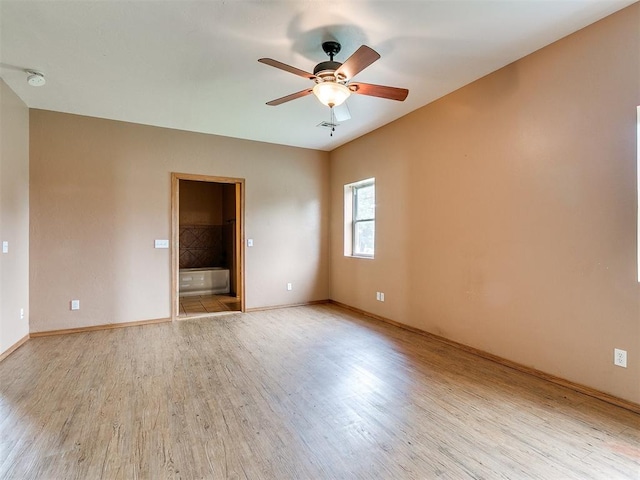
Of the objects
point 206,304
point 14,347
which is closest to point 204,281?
point 206,304

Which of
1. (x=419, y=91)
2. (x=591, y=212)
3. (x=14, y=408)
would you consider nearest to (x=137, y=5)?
(x=419, y=91)

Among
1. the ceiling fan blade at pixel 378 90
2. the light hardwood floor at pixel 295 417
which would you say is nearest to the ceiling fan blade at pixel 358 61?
the ceiling fan blade at pixel 378 90

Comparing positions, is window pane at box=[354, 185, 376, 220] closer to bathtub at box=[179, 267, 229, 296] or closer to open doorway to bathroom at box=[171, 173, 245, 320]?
open doorway to bathroom at box=[171, 173, 245, 320]

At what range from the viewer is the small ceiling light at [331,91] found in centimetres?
238

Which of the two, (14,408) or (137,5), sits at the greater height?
(137,5)

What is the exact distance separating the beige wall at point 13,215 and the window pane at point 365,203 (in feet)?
13.9

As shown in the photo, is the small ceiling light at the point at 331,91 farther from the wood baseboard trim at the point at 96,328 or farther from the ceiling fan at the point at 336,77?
the wood baseboard trim at the point at 96,328

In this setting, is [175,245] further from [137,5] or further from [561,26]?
[561,26]

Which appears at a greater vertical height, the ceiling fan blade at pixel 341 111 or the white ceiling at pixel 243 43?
the white ceiling at pixel 243 43

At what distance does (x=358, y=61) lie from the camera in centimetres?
212

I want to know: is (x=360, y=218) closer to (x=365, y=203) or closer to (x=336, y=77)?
(x=365, y=203)

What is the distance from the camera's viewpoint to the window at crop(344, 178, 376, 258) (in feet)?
16.2

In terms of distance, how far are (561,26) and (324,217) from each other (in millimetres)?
4000

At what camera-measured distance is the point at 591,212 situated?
7.79ft
